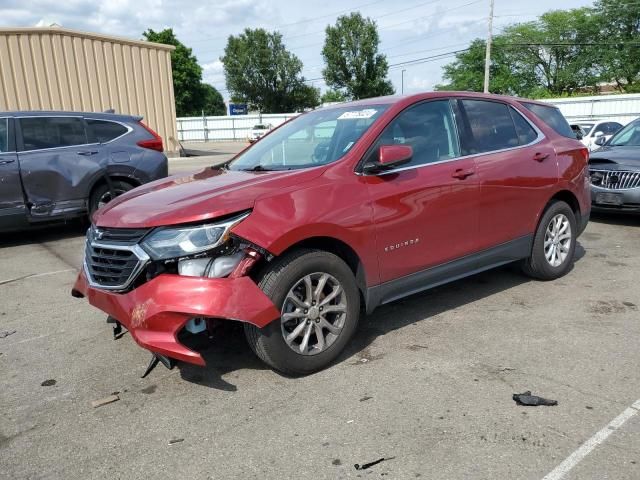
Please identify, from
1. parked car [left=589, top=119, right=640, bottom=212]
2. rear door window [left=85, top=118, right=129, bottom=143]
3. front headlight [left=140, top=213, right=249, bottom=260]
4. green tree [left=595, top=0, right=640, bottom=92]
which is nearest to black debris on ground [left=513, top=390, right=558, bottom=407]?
front headlight [left=140, top=213, right=249, bottom=260]

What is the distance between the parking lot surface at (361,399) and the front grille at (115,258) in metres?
0.66

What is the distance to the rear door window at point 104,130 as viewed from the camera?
7.81m

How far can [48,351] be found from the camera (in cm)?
394

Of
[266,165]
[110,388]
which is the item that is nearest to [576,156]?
[266,165]

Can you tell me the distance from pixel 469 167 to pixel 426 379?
1.80 meters

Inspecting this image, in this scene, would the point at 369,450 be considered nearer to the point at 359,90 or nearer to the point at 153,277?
the point at 153,277

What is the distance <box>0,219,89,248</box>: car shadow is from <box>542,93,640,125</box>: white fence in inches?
1023

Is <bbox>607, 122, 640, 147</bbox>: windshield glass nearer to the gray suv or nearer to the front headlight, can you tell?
the gray suv

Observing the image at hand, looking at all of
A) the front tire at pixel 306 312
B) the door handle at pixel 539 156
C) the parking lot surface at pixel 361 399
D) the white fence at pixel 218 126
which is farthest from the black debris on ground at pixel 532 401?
the white fence at pixel 218 126

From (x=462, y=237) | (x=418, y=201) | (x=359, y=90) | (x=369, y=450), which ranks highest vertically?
(x=359, y=90)

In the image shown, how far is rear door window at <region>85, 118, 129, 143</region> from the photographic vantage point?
25.6 feet

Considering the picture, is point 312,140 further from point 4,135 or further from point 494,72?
point 494,72

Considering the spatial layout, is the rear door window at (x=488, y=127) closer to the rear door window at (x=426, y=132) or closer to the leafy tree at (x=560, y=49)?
the rear door window at (x=426, y=132)

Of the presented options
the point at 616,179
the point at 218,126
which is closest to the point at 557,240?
the point at 616,179
